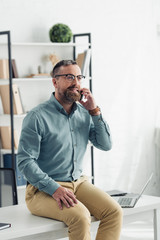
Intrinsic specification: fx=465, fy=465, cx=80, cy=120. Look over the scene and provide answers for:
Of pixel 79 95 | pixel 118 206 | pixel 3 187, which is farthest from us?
pixel 3 187

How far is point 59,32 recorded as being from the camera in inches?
167

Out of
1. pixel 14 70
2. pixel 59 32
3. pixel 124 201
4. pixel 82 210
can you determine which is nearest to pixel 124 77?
pixel 59 32

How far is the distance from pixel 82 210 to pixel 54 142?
417mm

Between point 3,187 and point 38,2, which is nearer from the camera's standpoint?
point 3,187

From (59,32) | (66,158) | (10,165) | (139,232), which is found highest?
(59,32)

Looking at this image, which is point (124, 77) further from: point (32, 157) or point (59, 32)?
point (32, 157)

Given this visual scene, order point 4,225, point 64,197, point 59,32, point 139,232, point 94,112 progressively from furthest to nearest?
point 59,32 < point 139,232 < point 94,112 < point 64,197 < point 4,225

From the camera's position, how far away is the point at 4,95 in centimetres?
402

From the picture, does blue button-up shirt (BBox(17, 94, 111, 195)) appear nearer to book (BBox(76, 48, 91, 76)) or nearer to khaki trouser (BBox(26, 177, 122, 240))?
khaki trouser (BBox(26, 177, 122, 240))

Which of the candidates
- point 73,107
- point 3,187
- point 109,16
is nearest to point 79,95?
point 73,107

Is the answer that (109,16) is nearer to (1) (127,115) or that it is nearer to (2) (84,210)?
(1) (127,115)

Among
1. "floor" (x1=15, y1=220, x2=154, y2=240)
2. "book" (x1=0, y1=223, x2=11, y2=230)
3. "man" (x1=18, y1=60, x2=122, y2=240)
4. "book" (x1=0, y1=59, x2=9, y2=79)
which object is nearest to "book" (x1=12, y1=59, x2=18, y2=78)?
"book" (x1=0, y1=59, x2=9, y2=79)

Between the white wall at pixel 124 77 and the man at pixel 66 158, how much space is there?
202 centimetres

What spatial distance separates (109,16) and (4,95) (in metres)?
1.48
